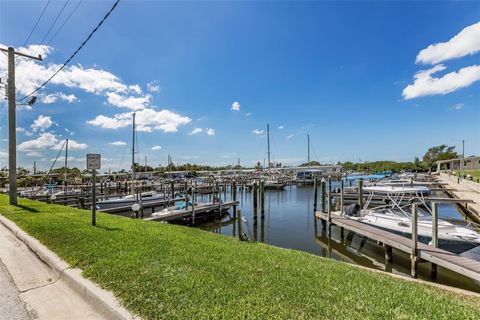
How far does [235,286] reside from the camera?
416cm

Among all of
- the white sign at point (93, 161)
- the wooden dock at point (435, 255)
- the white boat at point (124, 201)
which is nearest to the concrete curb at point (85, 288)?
the white sign at point (93, 161)

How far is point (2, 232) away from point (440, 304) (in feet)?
40.0

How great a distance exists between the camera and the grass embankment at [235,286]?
11.4ft

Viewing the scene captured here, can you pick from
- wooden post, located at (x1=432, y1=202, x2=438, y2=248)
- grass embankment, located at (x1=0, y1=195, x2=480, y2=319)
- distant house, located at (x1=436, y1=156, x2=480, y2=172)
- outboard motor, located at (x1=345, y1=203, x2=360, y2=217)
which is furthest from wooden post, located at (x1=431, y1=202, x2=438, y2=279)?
distant house, located at (x1=436, y1=156, x2=480, y2=172)

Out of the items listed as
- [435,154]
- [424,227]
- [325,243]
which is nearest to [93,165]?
[325,243]

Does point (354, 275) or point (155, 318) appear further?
point (354, 275)

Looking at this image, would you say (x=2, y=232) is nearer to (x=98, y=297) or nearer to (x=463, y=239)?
(x=98, y=297)

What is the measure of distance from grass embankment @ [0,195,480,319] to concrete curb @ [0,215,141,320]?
0.11 meters

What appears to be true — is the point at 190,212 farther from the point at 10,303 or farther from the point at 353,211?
the point at 10,303

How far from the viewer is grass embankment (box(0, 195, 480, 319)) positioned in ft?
11.4

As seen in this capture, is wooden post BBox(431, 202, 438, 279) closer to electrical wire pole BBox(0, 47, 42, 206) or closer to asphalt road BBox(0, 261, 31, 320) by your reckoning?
asphalt road BBox(0, 261, 31, 320)

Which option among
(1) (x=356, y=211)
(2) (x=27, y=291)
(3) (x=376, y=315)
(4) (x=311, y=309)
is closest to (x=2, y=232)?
(2) (x=27, y=291)

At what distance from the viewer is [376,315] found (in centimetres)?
344

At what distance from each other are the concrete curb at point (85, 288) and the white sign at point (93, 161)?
9.45 ft
